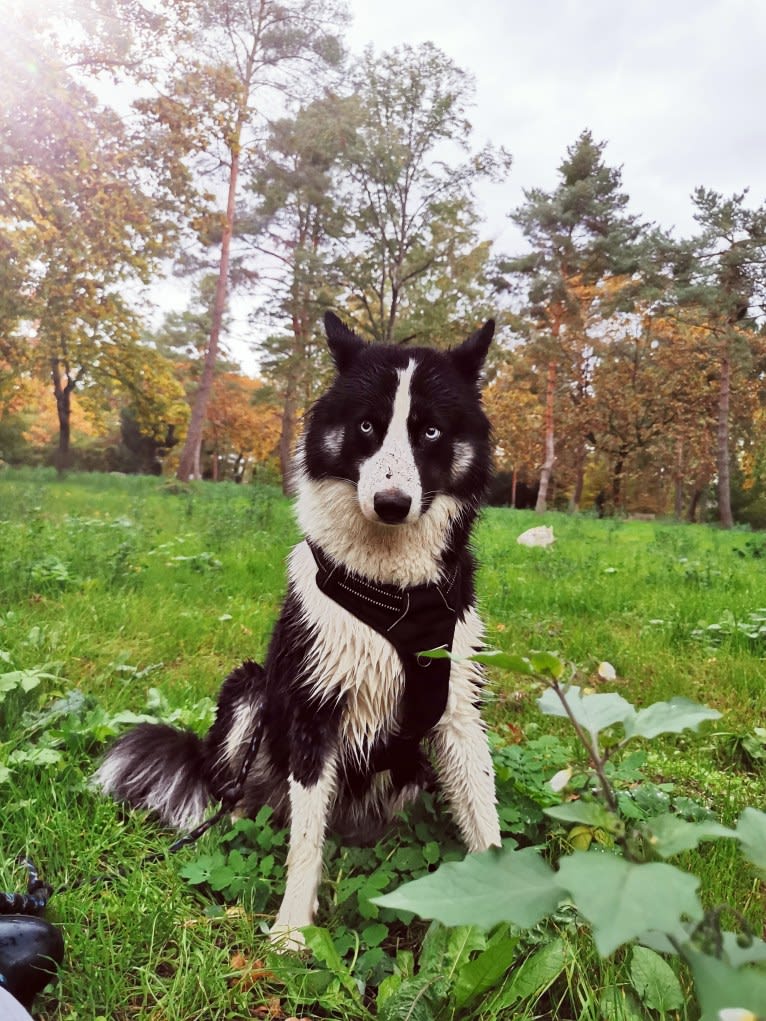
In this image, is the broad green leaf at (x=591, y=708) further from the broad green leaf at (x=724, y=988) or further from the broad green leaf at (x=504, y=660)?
the broad green leaf at (x=724, y=988)

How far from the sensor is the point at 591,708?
0.64 m

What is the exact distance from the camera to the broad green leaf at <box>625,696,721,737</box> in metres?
0.54

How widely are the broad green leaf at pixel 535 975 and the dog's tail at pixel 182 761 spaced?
1215 millimetres

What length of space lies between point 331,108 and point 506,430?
1630 centimetres

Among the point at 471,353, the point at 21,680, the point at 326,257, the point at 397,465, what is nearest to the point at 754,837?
the point at 397,465

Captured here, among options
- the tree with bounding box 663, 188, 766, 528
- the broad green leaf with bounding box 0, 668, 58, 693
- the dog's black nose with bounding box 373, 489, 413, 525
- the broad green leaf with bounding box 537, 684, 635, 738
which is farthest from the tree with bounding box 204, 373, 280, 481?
the broad green leaf with bounding box 537, 684, 635, 738

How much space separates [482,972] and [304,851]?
64 cm

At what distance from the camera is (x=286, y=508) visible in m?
9.47

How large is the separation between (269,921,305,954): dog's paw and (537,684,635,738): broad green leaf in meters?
1.41

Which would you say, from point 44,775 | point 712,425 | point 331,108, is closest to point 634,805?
point 44,775

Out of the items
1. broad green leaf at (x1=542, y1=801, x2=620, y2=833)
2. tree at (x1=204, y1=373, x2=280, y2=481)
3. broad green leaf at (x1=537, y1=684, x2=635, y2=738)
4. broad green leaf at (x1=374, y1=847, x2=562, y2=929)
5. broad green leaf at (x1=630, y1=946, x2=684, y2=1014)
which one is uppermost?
tree at (x1=204, y1=373, x2=280, y2=481)

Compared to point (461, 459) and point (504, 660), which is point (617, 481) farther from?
point (504, 660)

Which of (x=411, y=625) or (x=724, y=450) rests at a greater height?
(x=724, y=450)

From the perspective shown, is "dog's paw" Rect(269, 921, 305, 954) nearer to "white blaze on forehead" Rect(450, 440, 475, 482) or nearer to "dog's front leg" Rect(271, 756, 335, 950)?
"dog's front leg" Rect(271, 756, 335, 950)
